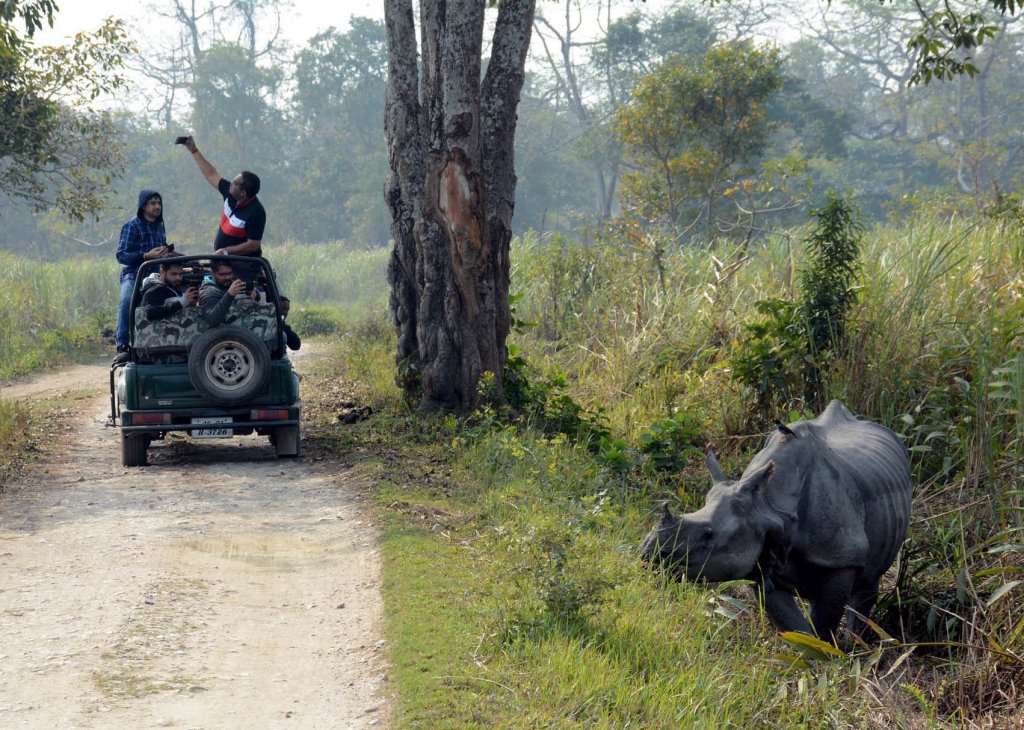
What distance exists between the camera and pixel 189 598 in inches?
242

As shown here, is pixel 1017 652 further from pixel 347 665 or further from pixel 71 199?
pixel 71 199

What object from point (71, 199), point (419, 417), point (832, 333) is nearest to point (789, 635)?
point (832, 333)

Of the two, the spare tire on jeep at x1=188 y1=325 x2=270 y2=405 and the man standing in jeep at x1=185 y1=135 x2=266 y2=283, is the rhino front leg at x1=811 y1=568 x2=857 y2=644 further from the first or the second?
the man standing in jeep at x1=185 y1=135 x2=266 y2=283

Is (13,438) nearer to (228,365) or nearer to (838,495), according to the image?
(228,365)

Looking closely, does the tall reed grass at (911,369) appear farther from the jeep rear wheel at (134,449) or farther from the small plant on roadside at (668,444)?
the jeep rear wheel at (134,449)

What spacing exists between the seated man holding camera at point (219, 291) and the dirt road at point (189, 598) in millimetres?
1306

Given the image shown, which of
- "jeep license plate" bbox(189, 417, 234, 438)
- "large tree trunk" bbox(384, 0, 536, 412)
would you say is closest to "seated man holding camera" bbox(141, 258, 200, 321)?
"jeep license plate" bbox(189, 417, 234, 438)

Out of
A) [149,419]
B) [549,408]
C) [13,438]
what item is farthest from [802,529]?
[13,438]

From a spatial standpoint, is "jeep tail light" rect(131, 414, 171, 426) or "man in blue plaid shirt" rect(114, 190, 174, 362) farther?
"man in blue plaid shirt" rect(114, 190, 174, 362)

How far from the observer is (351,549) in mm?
7230

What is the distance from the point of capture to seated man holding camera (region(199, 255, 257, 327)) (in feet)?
31.1

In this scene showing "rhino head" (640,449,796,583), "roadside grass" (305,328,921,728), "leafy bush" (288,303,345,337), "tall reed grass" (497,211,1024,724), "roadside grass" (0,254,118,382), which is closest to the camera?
"roadside grass" (305,328,921,728)

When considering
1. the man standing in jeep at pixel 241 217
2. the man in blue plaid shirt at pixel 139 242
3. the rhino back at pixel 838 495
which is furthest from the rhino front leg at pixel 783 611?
the man in blue plaid shirt at pixel 139 242

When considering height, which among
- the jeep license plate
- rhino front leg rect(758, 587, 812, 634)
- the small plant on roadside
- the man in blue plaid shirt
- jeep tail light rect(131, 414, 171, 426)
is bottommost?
rhino front leg rect(758, 587, 812, 634)
